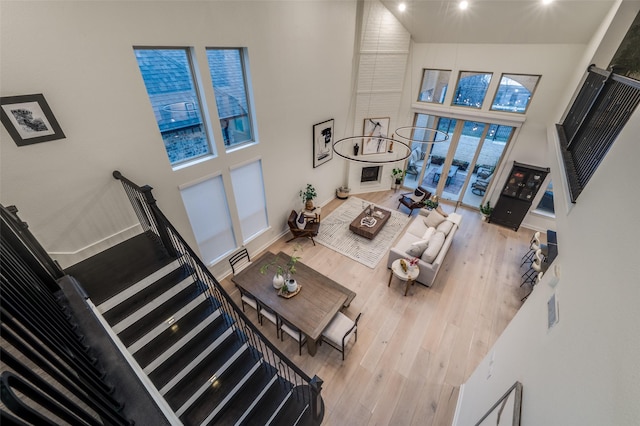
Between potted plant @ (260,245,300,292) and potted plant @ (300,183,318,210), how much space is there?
2.23m

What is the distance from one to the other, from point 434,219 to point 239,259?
481 cm

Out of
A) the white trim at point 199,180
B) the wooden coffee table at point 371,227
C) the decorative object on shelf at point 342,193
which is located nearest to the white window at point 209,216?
the white trim at point 199,180

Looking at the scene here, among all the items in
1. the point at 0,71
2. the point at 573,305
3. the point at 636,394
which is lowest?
the point at 573,305

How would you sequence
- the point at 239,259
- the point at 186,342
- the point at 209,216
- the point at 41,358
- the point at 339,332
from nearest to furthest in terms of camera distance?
the point at 41,358, the point at 186,342, the point at 339,332, the point at 209,216, the point at 239,259

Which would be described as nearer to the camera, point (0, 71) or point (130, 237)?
point (0, 71)

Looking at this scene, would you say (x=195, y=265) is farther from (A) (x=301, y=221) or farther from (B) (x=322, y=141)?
(B) (x=322, y=141)

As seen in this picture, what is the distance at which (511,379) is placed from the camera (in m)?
2.28

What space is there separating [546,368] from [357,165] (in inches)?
283

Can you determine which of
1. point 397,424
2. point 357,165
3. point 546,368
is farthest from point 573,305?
point 357,165

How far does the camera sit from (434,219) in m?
6.68

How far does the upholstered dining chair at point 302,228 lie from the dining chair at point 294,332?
2649mm

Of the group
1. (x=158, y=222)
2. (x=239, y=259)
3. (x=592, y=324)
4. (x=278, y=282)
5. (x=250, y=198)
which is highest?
(x=592, y=324)

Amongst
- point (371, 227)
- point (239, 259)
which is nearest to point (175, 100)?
point (239, 259)

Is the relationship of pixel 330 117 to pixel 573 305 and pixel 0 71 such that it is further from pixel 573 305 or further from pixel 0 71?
pixel 573 305
